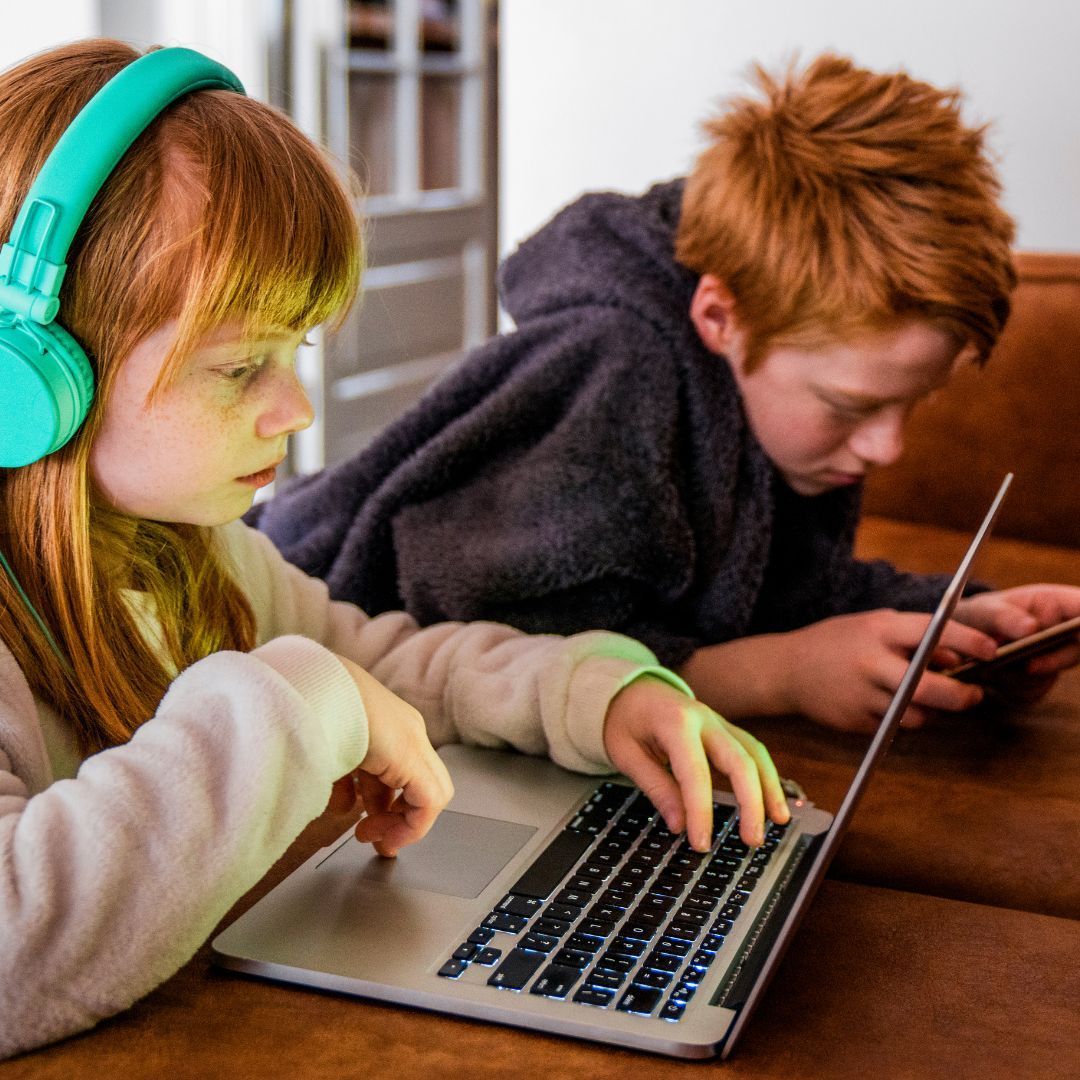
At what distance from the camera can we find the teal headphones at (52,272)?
64cm

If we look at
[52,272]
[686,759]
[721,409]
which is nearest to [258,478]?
[52,272]

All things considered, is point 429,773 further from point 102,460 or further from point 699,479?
point 699,479

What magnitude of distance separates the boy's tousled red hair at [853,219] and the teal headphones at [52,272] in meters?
0.65

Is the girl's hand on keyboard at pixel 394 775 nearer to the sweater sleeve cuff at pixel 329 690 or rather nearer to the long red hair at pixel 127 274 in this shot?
the sweater sleeve cuff at pixel 329 690

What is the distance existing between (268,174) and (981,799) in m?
0.57

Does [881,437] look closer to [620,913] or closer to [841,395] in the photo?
[841,395]

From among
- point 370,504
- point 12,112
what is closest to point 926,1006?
point 12,112

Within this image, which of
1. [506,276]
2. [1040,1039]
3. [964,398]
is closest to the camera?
[1040,1039]

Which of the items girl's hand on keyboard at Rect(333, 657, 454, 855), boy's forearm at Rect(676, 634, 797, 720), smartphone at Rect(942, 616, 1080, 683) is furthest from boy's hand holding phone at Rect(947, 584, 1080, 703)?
girl's hand on keyboard at Rect(333, 657, 454, 855)

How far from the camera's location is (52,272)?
636 mm

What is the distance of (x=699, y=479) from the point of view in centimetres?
121

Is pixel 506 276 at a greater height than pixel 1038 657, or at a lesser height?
greater

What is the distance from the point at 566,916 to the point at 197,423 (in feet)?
1.03

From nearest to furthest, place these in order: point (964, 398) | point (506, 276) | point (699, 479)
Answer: point (699, 479), point (506, 276), point (964, 398)
